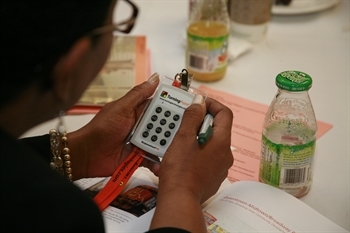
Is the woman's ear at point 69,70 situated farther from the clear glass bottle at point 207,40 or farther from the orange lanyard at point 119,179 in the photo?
the clear glass bottle at point 207,40

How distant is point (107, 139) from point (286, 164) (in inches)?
10.0

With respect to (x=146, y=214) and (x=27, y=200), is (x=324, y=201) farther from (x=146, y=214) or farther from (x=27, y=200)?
(x=27, y=200)

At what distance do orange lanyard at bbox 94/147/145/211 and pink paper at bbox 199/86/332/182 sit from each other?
0.15 metres

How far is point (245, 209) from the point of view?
0.72m

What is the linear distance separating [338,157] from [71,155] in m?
0.42

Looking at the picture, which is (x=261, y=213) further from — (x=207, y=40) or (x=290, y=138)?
(x=207, y=40)

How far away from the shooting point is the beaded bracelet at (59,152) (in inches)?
30.1

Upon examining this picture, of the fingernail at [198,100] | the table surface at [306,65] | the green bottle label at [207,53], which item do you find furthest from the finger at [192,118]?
the green bottle label at [207,53]

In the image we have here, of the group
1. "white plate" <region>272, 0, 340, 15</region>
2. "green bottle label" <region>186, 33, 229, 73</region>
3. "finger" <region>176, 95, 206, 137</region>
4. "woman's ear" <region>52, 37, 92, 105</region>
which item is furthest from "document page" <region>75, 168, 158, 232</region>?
"white plate" <region>272, 0, 340, 15</region>

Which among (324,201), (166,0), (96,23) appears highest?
(96,23)

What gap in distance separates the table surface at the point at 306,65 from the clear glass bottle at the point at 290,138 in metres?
0.05

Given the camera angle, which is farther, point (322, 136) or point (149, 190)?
point (322, 136)

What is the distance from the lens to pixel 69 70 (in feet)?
1.73

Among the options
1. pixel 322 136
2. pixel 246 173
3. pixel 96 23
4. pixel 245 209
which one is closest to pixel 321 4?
pixel 322 136
